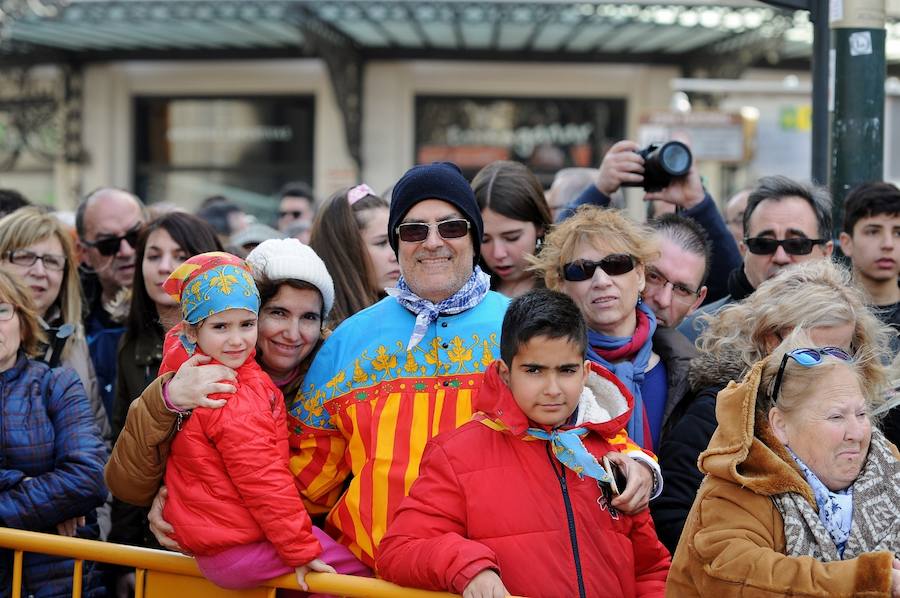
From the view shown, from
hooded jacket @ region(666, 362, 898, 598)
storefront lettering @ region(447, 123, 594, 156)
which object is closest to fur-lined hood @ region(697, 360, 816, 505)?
hooded jacket @ region(666, 362, 898, 598)

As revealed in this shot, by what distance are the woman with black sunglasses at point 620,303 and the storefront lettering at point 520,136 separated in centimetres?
986

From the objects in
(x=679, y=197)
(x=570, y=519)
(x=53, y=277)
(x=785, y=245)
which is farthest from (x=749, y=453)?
(x=53, y=277)

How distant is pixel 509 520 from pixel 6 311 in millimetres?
1901

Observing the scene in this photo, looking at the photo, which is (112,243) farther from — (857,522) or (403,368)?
(857,522)

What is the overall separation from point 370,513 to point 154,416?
2.09 ft

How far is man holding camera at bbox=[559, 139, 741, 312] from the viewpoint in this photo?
4035 mm

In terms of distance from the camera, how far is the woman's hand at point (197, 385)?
2.88 m

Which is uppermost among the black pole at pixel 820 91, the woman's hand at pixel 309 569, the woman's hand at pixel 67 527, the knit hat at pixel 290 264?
the black pole at pixel 820 91

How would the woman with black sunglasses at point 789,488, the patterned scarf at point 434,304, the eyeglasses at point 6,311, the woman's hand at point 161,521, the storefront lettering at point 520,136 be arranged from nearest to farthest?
the woman with black sunglasses at point 789,488 < the woman's hand at point 161,521 < the patterned scarf at point 434,304 < the eyeglasses at point 6,311 < the storefront lettering at point 520,136

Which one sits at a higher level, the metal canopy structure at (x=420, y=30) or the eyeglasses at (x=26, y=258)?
the metal canopy structure at (x=420, y=30)

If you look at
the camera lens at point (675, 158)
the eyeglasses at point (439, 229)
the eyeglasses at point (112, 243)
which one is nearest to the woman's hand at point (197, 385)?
the eyeglasses at point (439, 229)

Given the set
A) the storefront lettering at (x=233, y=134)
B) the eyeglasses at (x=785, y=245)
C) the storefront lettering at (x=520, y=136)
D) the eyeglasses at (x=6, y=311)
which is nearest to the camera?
the eyeglasses at (x=6, y=311)

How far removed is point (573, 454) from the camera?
2693 mm

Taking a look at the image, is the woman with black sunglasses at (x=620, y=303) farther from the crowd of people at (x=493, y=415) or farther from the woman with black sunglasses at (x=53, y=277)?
the woman with black sunglasses at (x=53, y=277)
